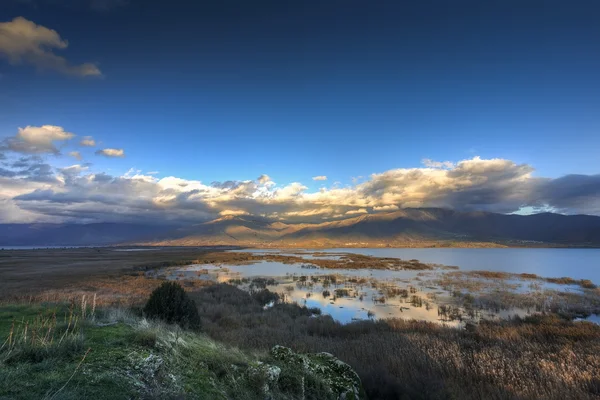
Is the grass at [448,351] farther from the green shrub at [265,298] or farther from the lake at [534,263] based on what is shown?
the lake at [534,263]

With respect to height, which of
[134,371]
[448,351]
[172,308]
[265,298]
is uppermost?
[134,371]

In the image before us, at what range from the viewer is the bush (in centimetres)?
1192

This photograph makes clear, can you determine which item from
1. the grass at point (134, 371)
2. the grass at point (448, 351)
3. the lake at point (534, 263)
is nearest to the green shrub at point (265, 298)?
the grass at point (448, 351)

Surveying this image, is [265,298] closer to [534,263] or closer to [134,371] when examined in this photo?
[134,371]

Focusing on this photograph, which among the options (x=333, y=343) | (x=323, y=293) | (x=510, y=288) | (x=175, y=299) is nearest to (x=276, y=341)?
(x=333, y=343)

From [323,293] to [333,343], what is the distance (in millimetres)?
16956

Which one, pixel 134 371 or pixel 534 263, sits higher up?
pixel 134 371

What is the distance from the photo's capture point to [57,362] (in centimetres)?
488

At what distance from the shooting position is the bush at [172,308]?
1192 centimetres

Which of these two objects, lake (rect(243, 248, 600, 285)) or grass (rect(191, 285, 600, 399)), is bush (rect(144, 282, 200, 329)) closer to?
grass (rect(191, 285, 600, 399))

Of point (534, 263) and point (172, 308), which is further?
point (534, 263)

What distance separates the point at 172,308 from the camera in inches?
479

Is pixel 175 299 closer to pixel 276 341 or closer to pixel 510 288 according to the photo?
pixel 276 341

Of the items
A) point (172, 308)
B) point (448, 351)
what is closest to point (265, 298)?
point (172, 308)
